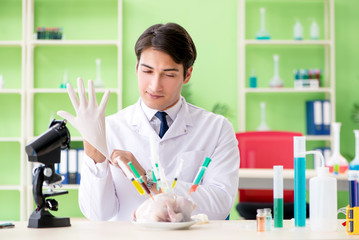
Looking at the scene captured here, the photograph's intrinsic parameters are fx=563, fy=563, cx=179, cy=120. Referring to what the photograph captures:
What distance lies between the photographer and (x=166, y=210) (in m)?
1.36

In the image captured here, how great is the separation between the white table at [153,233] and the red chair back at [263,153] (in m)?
2.18

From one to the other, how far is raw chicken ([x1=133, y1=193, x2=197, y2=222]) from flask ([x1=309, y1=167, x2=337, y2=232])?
30cm

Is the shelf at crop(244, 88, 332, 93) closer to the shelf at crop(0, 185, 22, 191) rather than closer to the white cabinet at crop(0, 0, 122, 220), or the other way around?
the white cabinet at crop(0, 0, 122, 220)

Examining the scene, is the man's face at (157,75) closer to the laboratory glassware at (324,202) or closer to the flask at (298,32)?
the laboratory glassware at (324,202)

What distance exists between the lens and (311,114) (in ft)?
15.7

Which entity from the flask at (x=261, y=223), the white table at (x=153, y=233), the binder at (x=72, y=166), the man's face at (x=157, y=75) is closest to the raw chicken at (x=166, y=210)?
the white table at (x=153, y=233)

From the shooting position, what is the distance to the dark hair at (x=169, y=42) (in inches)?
74.4

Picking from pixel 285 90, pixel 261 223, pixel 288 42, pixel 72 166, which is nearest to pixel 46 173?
pixel 261 223

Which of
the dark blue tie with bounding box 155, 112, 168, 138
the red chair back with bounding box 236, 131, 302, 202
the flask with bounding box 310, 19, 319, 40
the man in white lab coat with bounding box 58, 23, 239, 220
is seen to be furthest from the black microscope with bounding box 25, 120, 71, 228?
the flask with bounding box 310, 19, 319, 40

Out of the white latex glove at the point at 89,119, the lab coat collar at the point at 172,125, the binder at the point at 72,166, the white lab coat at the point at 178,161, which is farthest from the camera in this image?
the binder at the point at 72,166

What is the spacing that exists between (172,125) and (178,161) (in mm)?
132

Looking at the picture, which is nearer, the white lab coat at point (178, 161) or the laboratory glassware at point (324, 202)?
the laboratory glassware at point (324, 202)

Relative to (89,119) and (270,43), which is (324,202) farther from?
(270,43)

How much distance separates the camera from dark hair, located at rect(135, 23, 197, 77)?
189cm
